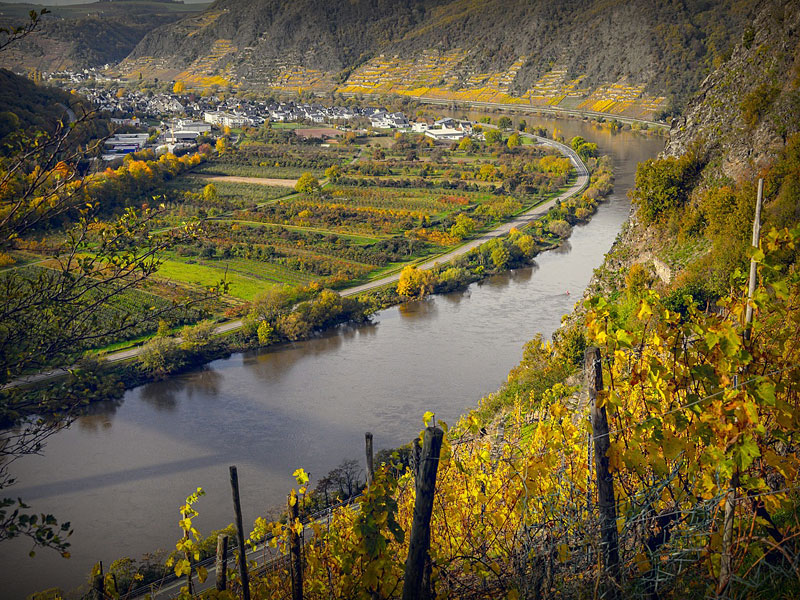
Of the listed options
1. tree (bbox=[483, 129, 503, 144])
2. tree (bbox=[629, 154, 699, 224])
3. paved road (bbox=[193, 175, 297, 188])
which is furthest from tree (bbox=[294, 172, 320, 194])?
tree (bbox=[629, 154, 699, 224])

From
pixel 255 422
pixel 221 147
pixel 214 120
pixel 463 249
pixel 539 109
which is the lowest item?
pixel 255 422

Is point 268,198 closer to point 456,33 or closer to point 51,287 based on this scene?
point 51,287

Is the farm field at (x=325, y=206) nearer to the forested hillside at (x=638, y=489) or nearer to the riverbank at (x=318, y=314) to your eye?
the riverbank at (x=318, y=314)

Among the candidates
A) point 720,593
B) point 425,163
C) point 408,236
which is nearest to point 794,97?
point 720,593

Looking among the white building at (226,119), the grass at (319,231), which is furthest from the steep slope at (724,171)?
the white building at (226,119)

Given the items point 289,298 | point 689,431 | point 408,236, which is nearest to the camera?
point 689,431

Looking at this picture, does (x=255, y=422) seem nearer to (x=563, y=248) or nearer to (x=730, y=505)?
(x=730, y=505)

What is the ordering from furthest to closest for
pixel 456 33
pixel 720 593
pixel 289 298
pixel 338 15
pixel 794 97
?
pixel 338 15 → pixel 456 33 → pixel 289 298 → pixel 794 97 → pixel 720 593

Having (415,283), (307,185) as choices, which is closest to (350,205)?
(307,185)
